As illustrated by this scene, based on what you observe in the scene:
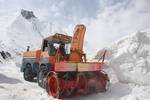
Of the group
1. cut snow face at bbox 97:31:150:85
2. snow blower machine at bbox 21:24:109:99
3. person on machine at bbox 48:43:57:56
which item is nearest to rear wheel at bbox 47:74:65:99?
snow blower machine at bbox 21:24:109:99

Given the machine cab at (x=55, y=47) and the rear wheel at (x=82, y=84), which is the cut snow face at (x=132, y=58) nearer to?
the machine cab at (x=55, y=47)

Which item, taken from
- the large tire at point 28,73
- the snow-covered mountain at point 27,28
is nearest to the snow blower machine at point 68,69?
the large tire at point 28,73

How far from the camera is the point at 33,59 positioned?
14.8 metres

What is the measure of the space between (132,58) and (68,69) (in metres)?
4.56

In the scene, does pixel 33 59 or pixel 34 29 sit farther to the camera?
pixel 34 29

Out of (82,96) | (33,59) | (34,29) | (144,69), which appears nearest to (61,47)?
(33,59)

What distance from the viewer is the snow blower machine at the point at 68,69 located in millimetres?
10449

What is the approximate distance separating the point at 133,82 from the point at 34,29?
528 ft

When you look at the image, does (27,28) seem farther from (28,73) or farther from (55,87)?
(55,87)

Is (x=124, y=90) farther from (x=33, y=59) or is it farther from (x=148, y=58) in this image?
(x=33, y=59)

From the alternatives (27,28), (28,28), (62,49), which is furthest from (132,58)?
(28,28)

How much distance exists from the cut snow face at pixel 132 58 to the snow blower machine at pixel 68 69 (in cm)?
→ 163

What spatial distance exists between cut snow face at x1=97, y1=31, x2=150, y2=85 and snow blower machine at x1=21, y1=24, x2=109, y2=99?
1629 millimetres

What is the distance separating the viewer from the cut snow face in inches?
501
